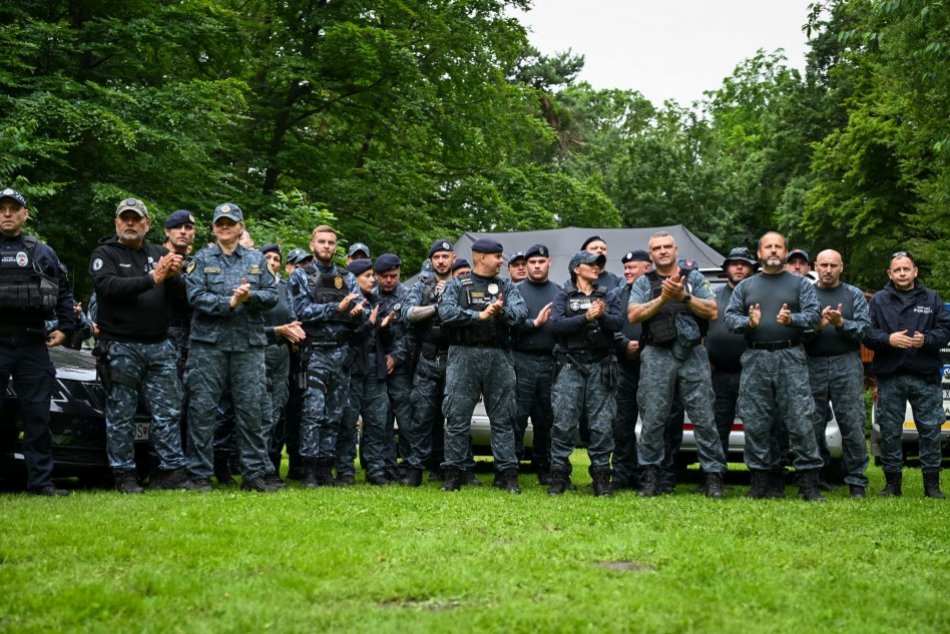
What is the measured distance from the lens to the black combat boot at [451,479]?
8508 mm

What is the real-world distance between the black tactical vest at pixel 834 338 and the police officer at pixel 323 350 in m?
4.02

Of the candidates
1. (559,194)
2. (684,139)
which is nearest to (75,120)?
(559,194)

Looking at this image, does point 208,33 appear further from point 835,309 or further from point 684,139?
point 684,139

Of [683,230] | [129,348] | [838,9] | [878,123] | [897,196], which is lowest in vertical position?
[129,348]

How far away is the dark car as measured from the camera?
24.2 feet

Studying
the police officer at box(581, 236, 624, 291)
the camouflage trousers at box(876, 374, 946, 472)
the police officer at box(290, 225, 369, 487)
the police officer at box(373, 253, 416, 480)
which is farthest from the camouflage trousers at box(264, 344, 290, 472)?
the camouflage trousers at box(876, 374, 946, 472)

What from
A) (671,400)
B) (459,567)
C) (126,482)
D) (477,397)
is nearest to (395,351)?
(477,397)

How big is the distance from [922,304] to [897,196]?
18251 mm

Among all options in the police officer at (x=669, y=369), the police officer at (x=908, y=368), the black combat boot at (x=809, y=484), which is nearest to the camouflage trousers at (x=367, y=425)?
the police officer at (x=669, y=369)

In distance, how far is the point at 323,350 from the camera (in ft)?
29.1

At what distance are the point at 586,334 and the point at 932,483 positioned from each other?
3368mm

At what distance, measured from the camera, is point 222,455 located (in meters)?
8.95

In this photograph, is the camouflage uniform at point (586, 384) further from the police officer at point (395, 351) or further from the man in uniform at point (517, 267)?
the man in uniform at point (517, 267)

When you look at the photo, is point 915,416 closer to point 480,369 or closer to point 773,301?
point 773,301
